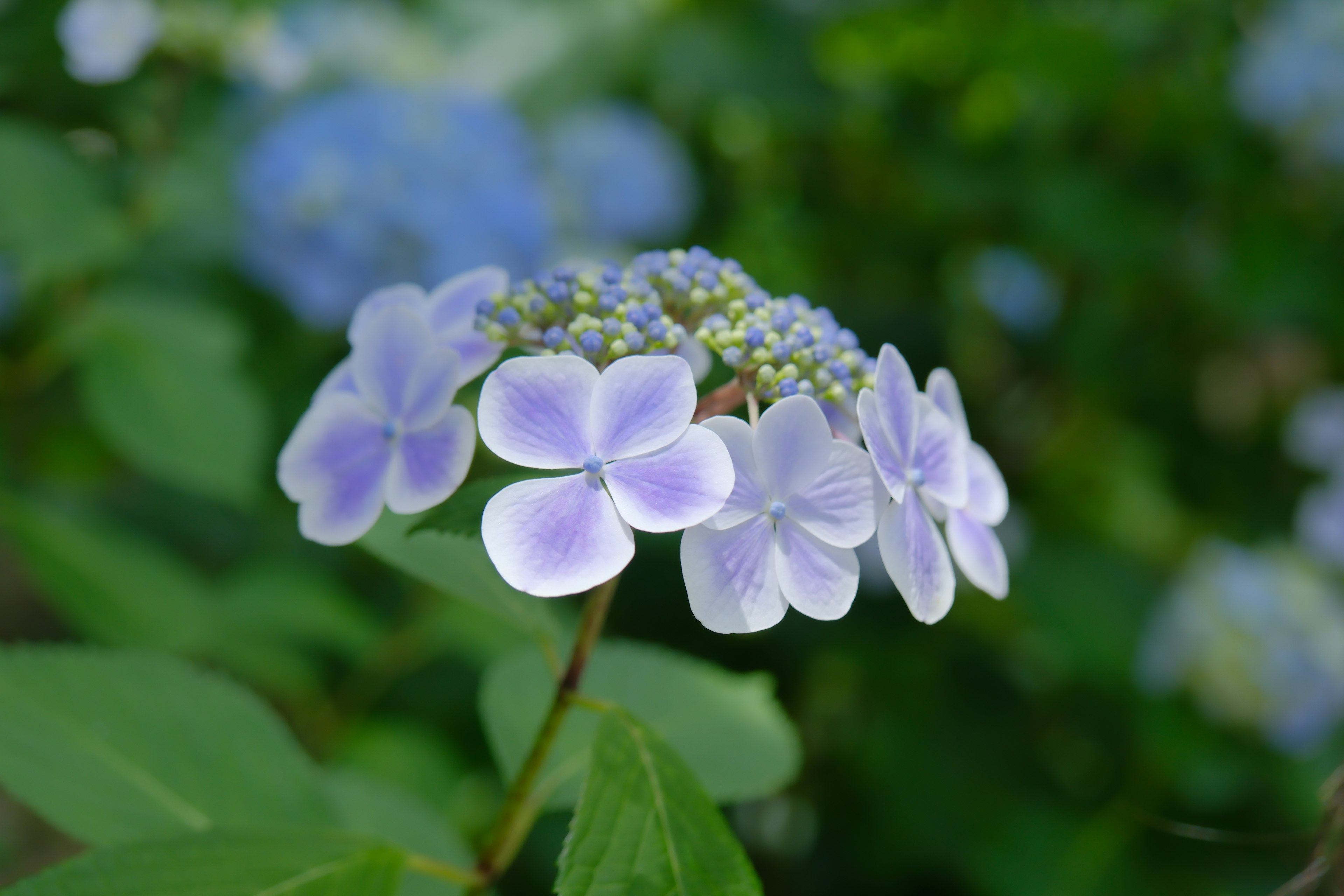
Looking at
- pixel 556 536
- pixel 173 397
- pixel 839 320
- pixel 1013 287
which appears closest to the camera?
pixel 556 536

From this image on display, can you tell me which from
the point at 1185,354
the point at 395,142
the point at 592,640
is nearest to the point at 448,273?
the point at 395,142

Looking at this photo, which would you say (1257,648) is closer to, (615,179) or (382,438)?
(615,179)

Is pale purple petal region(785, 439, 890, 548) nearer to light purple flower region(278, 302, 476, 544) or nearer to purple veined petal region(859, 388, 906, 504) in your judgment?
purple veined petal region(859, 388, 906, 504)

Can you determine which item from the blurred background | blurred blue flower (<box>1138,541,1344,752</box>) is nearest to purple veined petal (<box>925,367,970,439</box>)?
the blurred background

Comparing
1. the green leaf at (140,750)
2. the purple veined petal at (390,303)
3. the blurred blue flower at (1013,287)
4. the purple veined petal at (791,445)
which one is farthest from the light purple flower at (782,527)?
the blurred blue flower at (1013,287)

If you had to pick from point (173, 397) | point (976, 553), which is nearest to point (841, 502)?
point (976, 553)
